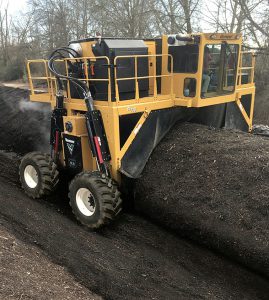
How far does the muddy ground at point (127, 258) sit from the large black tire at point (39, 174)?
0.87 ft

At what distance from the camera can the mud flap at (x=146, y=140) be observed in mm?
6332

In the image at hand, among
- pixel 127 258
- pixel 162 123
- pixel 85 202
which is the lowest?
pixel 127 258

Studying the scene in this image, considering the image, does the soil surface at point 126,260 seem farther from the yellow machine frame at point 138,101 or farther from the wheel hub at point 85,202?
the yellow machine frame at point 138,101

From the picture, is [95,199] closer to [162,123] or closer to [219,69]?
[162,123]

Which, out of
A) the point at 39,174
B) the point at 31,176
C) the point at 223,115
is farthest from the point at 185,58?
the point at 31,176

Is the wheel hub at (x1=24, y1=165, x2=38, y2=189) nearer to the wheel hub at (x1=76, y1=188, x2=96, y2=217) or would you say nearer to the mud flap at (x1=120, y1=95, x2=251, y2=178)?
the wheel hub at (x1=76, y1=188, x2=96, y2=217)

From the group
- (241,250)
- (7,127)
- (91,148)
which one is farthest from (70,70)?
(7,127)

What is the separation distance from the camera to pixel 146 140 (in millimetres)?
6562

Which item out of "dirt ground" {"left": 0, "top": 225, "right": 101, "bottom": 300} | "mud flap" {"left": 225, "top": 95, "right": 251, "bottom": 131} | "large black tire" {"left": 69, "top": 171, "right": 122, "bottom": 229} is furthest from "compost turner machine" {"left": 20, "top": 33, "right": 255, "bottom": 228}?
A: "dirt ground" {"left": 0, "top": 225, "right": 101, "bottom": 300}

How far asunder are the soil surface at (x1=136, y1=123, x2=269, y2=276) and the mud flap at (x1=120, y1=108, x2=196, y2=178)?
0.15m

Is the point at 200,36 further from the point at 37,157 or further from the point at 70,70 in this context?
the point at 37,157

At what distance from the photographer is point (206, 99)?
667cm

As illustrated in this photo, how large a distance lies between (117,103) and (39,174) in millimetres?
2111

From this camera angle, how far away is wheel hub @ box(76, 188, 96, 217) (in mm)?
6082
